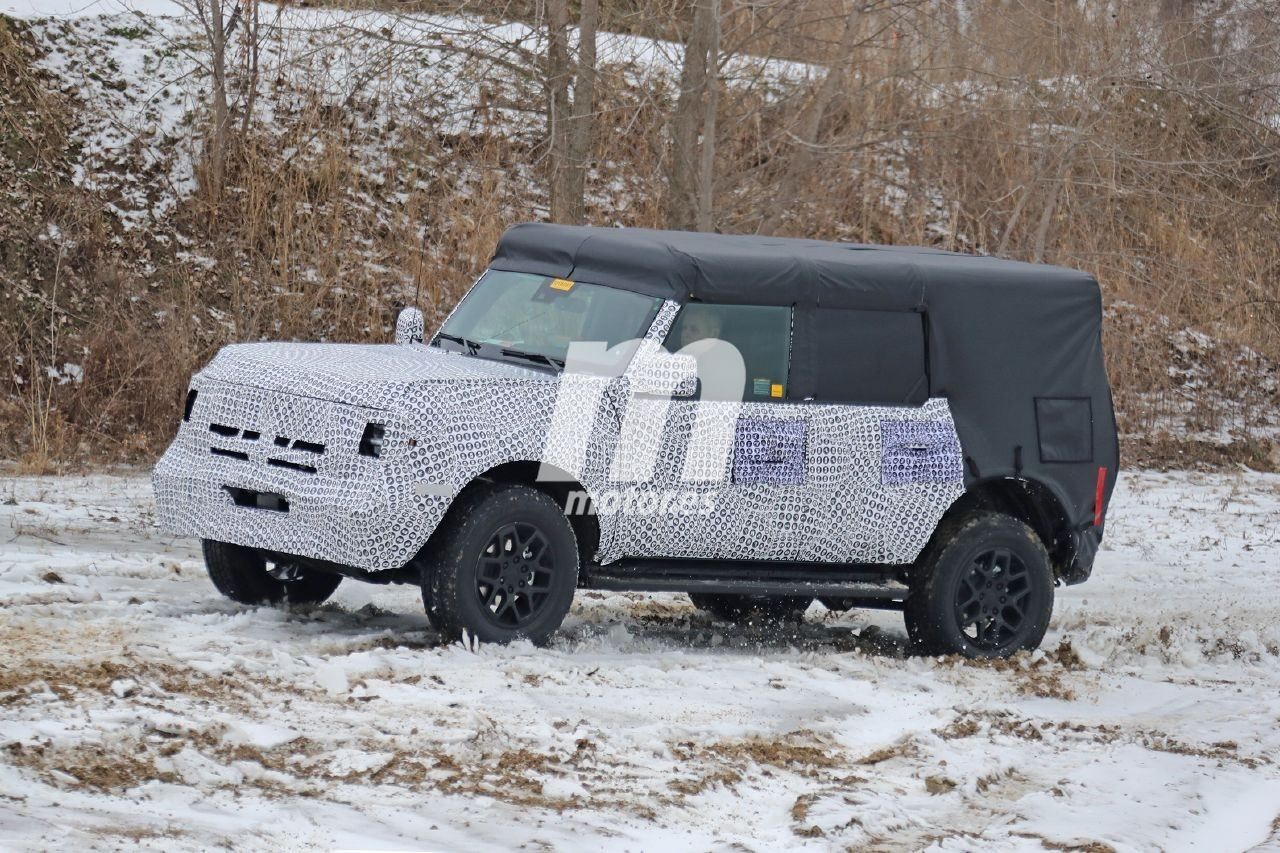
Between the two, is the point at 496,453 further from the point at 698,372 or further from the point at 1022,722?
the point at 1022,722

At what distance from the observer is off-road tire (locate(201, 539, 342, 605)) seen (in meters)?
8.39

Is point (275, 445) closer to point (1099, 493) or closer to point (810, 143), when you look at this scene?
point (1099, 493)

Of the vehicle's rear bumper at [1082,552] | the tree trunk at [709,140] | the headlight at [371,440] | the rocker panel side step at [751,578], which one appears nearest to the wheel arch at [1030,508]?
the vehicle's rear bumper at [1082,552]

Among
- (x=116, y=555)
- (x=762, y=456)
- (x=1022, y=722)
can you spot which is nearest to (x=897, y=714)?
(x=1022, y=722)

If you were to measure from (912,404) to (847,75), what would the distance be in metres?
10.2

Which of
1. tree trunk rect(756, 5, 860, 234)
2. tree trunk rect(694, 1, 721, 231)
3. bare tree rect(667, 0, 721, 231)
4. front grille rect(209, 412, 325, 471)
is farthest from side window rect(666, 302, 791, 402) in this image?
tree trunk rect(756, 5, 860, 234)

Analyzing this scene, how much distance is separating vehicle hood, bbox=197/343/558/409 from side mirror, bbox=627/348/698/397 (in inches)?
15.6

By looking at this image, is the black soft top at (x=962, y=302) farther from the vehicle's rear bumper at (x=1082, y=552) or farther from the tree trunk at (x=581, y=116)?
the tree trunk at (x=581, y=116)

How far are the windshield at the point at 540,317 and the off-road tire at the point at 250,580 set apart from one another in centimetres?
141

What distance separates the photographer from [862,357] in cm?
865

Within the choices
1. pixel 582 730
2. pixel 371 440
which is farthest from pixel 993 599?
pixel 371 440

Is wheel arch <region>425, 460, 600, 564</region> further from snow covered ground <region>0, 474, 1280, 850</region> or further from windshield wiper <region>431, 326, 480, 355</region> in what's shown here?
windshield wiper <region>431, 326, 480, 355</region>

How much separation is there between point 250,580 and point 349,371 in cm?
151

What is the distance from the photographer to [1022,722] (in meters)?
7.44
